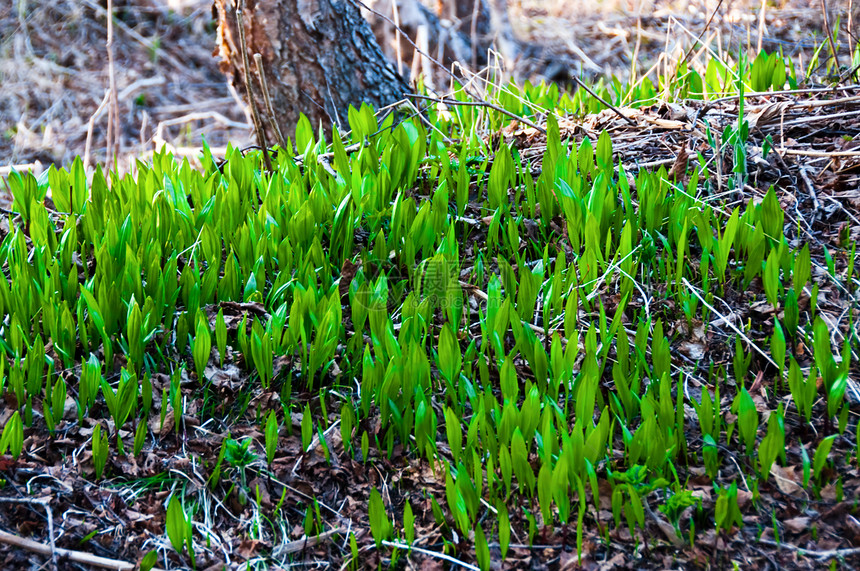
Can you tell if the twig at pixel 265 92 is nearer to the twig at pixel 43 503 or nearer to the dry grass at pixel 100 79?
the twig at pixel 43 503

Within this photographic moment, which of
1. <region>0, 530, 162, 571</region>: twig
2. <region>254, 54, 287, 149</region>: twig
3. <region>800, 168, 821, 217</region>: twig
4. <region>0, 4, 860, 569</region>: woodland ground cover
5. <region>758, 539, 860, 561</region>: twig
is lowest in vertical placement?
<region>0, 530, 162, 571</region>: twig

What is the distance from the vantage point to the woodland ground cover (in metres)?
1.60

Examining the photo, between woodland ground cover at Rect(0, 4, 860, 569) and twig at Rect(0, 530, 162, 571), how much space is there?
0.05ft

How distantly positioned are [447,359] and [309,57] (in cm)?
291

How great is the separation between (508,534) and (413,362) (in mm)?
522

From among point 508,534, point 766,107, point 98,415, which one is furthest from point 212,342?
point 766,107

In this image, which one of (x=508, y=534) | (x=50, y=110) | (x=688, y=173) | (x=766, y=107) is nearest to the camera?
(x=508, y=534)

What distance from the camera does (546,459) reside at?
159 cm

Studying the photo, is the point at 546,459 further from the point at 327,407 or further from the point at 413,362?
the point at 327,407

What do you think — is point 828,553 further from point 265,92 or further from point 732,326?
point 265,92

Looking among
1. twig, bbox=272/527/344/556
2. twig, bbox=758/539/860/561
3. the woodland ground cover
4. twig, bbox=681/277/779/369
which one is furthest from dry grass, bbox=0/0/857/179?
twig, bbox=758/539/860/561

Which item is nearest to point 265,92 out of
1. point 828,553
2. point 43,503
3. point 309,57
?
point 309,57

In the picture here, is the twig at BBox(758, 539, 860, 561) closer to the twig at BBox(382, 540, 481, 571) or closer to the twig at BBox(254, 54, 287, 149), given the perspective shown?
the twig at BBox(382, 540, 481, 571)

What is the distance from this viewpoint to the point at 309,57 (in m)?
4.24
